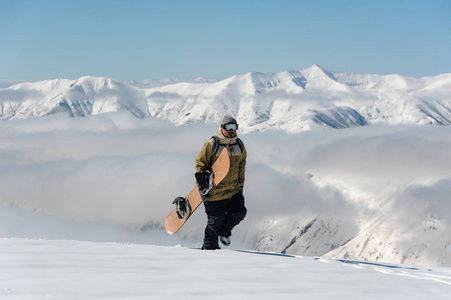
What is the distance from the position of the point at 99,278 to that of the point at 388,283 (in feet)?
14.4

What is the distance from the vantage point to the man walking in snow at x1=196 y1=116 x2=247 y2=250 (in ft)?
35.7

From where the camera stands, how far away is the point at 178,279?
6.18 m

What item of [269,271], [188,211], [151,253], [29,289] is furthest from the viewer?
[188,211]

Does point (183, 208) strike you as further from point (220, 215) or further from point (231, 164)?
point (231, 164)

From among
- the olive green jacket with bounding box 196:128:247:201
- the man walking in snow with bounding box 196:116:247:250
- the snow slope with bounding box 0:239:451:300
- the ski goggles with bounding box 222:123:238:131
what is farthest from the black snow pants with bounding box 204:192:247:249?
the snow slope with bounding box 0:239:451:300

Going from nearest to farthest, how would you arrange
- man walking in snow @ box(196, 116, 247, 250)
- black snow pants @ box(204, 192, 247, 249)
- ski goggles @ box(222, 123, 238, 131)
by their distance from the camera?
ski goggles @ box(222, 123, 238, 131) < man walking in snow @ box(196, 116, 247, 250) < black snow pants @ box(204, 192, 247, 249)

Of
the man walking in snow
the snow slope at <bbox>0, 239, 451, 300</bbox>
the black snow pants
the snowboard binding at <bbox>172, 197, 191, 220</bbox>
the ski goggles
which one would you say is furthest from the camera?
the snowboard binding at <bbox>172, 197, 191, 220</bbox>

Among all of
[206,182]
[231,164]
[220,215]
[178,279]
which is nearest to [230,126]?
[231,164]

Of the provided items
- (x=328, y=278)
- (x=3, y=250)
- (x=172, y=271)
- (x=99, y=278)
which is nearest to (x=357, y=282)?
(x=328, y=278)

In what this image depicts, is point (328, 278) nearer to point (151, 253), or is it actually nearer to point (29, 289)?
point (151, 253)

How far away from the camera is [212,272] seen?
271 inches

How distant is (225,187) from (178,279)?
17.1ft

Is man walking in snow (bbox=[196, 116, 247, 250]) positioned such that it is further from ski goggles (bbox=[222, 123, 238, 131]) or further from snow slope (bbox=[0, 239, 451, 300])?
snow slope (bbox=[0, 239, 451, 300])

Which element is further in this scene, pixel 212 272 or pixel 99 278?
pixel 212 272
